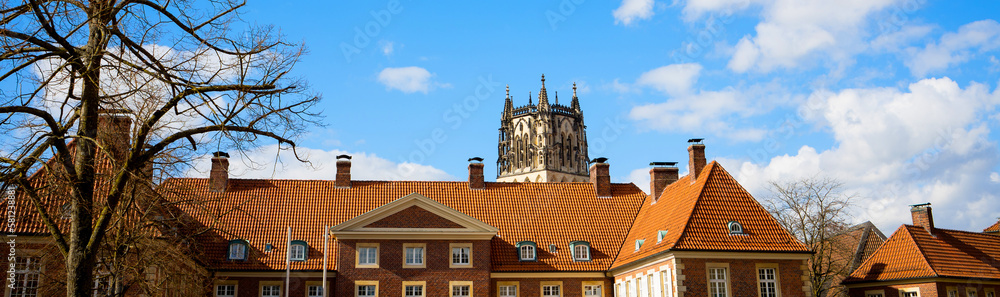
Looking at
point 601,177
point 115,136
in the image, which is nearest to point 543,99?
point 601,177

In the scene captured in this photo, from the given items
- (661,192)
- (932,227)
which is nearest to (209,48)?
(661,192)

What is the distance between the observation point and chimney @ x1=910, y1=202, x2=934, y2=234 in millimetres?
40125

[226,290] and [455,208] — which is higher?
[455,208]

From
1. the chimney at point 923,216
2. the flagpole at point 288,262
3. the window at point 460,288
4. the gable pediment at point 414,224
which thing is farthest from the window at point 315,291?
the chimney at point 923,216

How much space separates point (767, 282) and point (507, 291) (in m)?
10.7

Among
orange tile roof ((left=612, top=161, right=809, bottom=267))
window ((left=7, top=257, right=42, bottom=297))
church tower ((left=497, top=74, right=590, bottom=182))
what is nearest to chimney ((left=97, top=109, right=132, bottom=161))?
window ((left=7, top=257, right=42, bottom=297))

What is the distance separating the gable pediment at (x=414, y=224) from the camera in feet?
110

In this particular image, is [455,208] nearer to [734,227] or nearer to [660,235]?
[660,235]

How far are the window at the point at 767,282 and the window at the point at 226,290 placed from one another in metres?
20.3

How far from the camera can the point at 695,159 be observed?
35.4 m

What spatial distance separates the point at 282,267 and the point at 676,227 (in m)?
15.6

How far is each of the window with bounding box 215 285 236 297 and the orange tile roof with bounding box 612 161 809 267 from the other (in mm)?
15630

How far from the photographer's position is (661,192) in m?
38.6

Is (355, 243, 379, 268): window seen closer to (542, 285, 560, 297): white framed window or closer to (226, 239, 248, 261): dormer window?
(226, 239, 248, 261): dormer window
